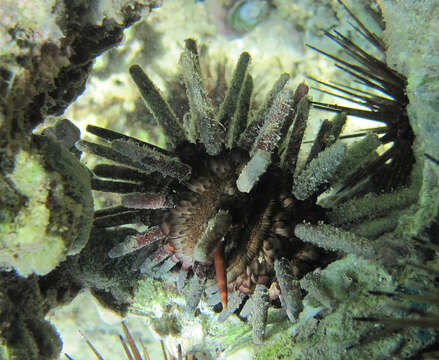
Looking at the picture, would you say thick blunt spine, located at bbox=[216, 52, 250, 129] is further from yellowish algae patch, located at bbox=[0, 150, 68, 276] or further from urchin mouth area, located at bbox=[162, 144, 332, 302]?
yellowish algae patch, located at bbox=[0, 150, 68, 276]

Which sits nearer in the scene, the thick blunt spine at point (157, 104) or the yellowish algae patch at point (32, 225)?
the yellowish algae patch at point (32, 225)

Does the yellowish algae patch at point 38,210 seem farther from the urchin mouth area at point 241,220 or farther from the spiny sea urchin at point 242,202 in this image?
the urchin mouth area at point 241,220

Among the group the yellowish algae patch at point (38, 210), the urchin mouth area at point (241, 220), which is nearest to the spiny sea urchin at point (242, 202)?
the urchin mouth area at point (241, 220)

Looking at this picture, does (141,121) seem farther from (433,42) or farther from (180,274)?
(433,42)

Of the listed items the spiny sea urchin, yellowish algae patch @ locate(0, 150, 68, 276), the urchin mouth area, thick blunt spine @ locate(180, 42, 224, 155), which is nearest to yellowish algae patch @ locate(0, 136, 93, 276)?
yellowish algae patch @ locate(0, 150, 68, 276)

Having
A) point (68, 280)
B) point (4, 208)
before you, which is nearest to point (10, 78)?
point (4, 208)
